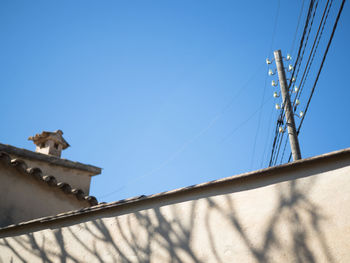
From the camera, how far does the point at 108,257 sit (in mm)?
4551

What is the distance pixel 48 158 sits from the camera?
1140cm

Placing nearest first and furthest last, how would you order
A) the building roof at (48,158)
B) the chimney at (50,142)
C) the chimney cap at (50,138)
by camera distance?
1. the building roof at (48,158)
2. the chimney at (50,142)
3. the chimney cap at (50,138)

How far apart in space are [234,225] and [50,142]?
10.5m

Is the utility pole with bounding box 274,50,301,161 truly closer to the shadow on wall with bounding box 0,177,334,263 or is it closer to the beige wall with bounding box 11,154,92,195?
the shadow on wall with bounding box 0,177,334,263

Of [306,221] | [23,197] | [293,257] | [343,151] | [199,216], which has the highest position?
[23,197]

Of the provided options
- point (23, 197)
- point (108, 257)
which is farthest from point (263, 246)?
point (23, 197)

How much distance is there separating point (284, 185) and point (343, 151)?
0.66 meters

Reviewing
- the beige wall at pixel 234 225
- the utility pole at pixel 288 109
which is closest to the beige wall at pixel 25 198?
the beige wall at pixel 234 225

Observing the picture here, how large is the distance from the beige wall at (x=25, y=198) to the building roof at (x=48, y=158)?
1.95 meters

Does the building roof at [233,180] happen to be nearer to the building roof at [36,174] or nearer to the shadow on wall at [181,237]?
the shadow on wall at [181,237]

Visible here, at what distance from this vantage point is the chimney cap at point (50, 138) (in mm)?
13148

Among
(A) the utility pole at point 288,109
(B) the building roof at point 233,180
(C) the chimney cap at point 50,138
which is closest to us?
(B) the building roof at point 233,180

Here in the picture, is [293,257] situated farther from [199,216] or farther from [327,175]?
[199,216]

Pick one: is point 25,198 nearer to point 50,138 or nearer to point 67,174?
point 67,174
